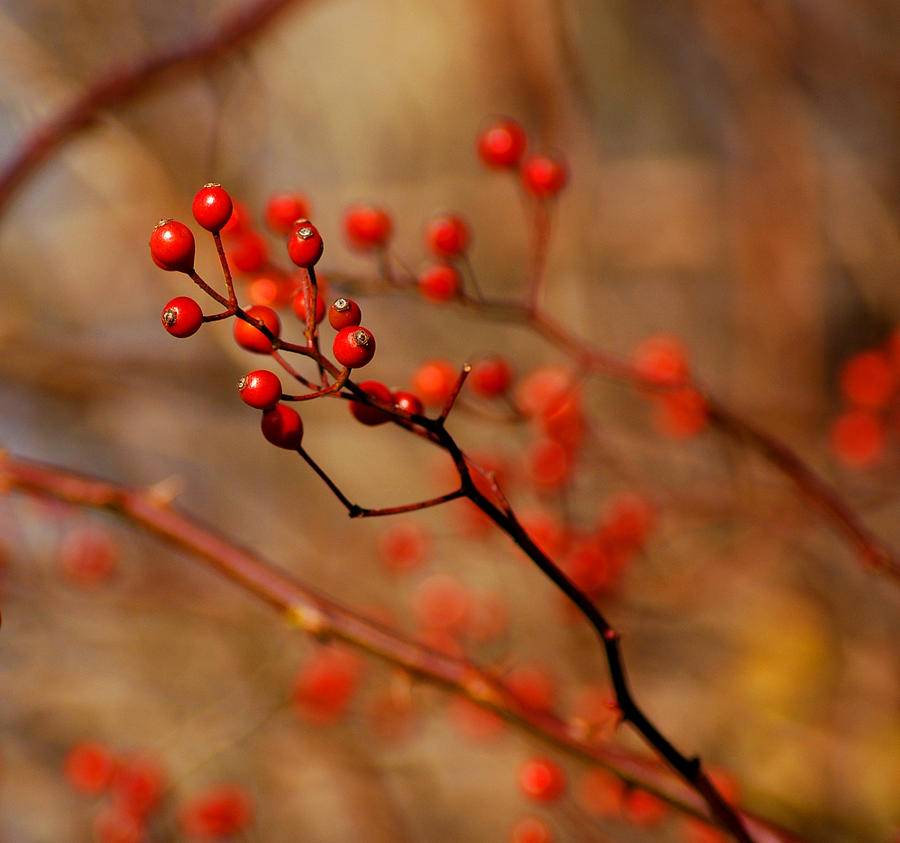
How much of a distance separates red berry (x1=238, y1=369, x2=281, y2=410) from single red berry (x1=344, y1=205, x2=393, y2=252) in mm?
780

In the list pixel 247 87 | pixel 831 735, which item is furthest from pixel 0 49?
pixel 831 735

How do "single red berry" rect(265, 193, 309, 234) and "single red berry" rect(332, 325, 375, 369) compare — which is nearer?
"single red berry" rect(332, 325, 375, 369)

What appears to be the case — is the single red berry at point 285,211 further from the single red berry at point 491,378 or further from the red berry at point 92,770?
the red berry at point 92,770

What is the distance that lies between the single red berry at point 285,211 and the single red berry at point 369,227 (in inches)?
4.9

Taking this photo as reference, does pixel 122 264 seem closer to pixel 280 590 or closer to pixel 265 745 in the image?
pixel 265 745

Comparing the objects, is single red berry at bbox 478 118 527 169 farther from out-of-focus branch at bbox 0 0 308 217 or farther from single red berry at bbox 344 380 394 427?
single red berry at bbox 344 380 394 427

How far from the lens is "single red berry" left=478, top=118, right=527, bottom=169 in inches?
63.6

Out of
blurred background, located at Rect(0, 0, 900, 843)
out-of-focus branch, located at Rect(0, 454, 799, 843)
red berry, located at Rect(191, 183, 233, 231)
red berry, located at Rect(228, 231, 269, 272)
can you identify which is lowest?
blurred background, located at Rect(0, 0, 900, 843)

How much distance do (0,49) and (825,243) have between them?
420cm

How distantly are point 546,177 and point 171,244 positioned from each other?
908 mm

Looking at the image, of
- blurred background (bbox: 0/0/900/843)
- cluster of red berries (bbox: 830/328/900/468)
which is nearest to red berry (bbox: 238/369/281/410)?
blurred background (bbox: 0/0/900/843)

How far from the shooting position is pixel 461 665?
4.03ft

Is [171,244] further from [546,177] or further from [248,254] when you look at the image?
[546,177]

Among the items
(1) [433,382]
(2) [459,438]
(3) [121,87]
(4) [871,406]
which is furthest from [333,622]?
(2) [459,438]
